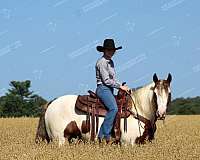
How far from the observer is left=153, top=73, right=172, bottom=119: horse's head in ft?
29.2

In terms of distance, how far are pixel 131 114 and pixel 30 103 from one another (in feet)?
187

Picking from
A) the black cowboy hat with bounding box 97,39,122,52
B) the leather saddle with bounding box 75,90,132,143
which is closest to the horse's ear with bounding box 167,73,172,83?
the leather saddle with bounding box 75,90,132,143

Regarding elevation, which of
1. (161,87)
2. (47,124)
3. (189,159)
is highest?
(161,87)

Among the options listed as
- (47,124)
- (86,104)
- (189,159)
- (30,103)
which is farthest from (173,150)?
(30,103)

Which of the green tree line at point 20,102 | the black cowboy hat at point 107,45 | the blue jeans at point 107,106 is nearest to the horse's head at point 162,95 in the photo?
the blue jeans at point 107,106

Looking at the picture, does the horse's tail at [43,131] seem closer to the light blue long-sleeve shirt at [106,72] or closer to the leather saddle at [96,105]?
the leather saddle at [96,105]

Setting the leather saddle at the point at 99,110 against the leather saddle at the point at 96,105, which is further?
the leather saddle at the point at 96,105

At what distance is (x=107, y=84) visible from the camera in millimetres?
9359

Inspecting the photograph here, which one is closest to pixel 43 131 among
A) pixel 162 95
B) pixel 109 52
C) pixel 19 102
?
pixel 109 52

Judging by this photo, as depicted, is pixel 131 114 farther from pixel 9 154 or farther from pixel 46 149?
pixel 9 154

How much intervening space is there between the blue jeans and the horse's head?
0.85m

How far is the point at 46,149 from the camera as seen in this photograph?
8.31 m

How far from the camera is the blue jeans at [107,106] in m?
9.33

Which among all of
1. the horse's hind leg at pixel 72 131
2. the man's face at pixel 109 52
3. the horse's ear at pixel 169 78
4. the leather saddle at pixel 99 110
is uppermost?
the man's face at pixel 109 52
